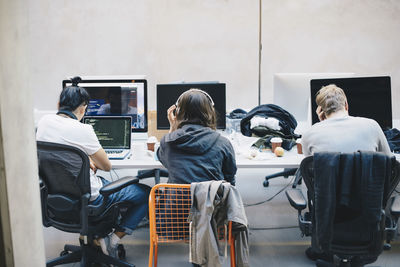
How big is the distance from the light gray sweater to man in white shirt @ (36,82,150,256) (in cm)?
109

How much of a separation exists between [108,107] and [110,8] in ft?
10.1

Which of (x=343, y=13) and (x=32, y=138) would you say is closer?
(x=32, y=138)

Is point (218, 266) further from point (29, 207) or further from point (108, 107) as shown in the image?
point (108, 107)

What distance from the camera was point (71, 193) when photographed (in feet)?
6.90

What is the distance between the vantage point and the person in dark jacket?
6.28ft

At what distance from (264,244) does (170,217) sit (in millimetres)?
1113

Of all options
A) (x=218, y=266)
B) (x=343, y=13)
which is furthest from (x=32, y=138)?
(x=343, y=13)

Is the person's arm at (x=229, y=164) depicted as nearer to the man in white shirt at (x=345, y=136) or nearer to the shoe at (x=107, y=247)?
the man in white shirt at (x=345, y=136)

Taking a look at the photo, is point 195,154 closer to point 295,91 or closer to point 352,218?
point 352,218

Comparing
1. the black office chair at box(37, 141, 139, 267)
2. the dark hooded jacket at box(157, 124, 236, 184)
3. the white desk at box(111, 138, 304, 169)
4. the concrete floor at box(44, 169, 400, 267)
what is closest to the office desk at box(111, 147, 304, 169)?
the white desk at box(111, 138, 304, 169)

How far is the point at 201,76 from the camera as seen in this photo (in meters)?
5.67

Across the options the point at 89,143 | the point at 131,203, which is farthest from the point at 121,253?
the point at 89,143

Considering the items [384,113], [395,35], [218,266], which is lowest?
[218,266]

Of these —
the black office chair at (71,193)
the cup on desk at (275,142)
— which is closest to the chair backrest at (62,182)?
the black office chair at (71,193)
